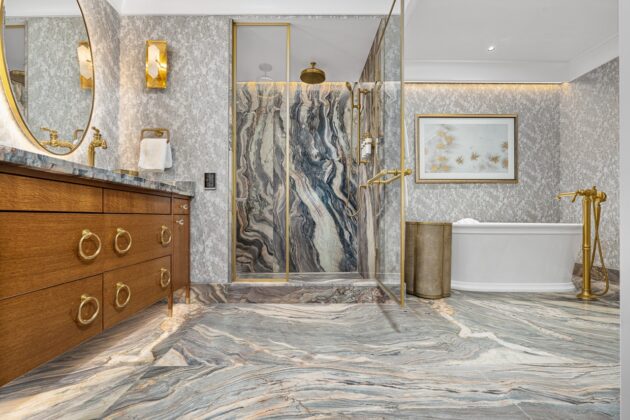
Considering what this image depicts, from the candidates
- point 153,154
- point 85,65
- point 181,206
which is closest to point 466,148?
point 181,206

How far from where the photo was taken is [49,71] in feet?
6.02

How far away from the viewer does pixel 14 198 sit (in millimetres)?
978

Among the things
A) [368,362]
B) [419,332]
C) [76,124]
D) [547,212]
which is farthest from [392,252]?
[547,212]

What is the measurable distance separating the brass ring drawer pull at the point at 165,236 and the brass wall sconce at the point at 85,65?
3.42 feet

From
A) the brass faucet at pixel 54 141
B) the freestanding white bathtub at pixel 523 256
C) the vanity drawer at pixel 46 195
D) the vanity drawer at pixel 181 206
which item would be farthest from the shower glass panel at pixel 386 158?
the brass faucet at pixel 54 141

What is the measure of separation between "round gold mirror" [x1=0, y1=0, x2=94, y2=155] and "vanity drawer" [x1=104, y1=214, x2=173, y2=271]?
27.1 inches

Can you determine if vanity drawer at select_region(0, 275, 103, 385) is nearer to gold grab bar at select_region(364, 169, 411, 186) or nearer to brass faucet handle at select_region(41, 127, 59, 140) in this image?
brass faucet handle at select_region(41, 127, 59, 140)

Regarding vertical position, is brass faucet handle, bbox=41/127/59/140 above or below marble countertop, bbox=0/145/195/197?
above

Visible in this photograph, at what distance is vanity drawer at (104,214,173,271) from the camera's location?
4.83 ft

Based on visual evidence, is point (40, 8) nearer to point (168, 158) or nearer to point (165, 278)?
point (168, 158)

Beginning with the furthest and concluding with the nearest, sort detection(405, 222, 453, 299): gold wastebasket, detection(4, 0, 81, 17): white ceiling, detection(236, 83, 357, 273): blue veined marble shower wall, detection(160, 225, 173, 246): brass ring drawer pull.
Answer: detection(236, 83, 357, 273): blue veined marble shower wall → detection(405, 222, 453, 299): gold wastebasket → detection(160, 225, 173, 246): brass ring drawer pull → detection(4, 0, 81, 17): white ceiling

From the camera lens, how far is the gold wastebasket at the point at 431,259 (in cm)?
259

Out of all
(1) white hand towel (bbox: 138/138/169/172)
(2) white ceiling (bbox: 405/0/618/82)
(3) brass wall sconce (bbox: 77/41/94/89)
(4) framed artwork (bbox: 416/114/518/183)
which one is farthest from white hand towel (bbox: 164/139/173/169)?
(4) framed artwork (bbox: 416/114/518/183)

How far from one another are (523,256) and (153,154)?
10.00 feet
